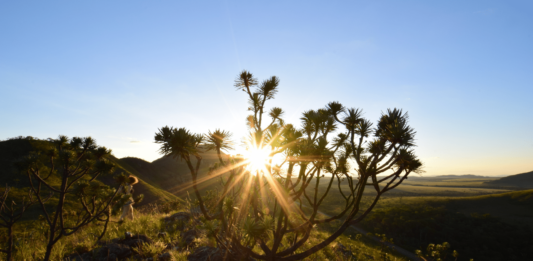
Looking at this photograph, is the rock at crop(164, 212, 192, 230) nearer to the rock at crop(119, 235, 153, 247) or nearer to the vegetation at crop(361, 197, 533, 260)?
the rock at crop(119, 235, 153, 247)

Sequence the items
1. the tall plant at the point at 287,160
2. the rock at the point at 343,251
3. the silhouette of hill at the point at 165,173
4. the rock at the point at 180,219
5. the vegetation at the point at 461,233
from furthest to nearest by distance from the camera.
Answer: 1. the silhouette of hill at the point at 165,173
2. the vegetation at the point at 461,233
3. the rock at the point at 343,251
4. the rock at the point at 180,219
5. the tall plant at the point at 287,160

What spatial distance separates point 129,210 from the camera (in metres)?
14.5

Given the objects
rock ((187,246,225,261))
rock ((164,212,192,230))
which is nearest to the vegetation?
rock ((164,212,192,230))

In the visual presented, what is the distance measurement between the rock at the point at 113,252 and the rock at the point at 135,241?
1.38 ft

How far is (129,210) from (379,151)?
16302mm

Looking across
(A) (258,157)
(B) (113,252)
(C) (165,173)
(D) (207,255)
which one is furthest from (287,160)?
(C) (165,173)

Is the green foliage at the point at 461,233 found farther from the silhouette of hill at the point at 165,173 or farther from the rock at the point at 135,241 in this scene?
the rock at the point at 135,241

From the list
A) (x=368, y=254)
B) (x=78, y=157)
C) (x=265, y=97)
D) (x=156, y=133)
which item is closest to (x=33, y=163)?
(x=78, y=157)

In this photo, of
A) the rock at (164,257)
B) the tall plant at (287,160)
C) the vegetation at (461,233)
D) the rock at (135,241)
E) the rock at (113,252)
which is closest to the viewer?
the tall plant at (287,160)

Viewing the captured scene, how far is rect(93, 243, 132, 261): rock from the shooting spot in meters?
6.88

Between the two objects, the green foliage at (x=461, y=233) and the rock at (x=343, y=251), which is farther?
the green foliage at (x=461, y=233)

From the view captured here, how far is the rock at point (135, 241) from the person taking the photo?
312 inches

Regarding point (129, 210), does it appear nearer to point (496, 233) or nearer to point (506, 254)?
point (506, 254)

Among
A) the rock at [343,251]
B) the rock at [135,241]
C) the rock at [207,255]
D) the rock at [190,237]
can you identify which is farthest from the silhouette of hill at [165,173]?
the rock at [207,255]
